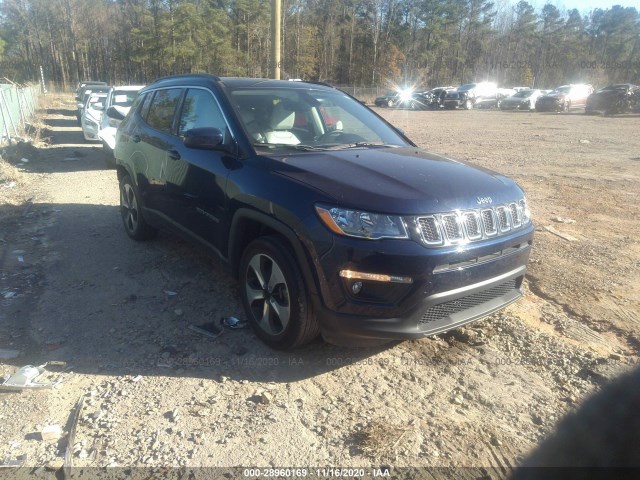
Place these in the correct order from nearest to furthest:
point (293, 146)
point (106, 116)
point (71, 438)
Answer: point (71, 438), point (293, 146), point (106, 116)

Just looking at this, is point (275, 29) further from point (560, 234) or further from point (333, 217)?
point (333, 217)

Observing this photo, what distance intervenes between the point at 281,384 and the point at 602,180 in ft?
29.6

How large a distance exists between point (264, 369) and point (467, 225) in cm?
162

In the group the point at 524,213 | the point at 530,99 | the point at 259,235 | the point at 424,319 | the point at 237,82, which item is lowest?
the point at 424,319

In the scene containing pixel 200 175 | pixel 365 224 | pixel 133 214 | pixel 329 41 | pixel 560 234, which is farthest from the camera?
pixel 329 41

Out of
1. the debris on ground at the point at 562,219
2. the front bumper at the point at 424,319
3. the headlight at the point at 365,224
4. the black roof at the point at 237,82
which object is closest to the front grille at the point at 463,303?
the front bumper at the point at 424,319

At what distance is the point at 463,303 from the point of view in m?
3.21

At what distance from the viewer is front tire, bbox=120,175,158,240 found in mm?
5684

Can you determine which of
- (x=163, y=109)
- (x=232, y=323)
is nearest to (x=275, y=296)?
(x=232, y=323)

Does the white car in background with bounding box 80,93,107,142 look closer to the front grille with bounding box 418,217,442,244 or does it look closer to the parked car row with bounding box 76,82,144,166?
the parked car row with bounding box 76,82,144,166

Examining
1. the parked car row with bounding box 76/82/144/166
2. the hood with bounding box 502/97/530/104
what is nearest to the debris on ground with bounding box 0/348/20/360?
the parked car row with bounding box 76/82/144/166

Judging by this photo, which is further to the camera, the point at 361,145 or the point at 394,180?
the point at 361,145

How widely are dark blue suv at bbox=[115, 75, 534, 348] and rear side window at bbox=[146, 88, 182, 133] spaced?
21 cm

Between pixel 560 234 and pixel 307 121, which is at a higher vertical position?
pixel 307 121
